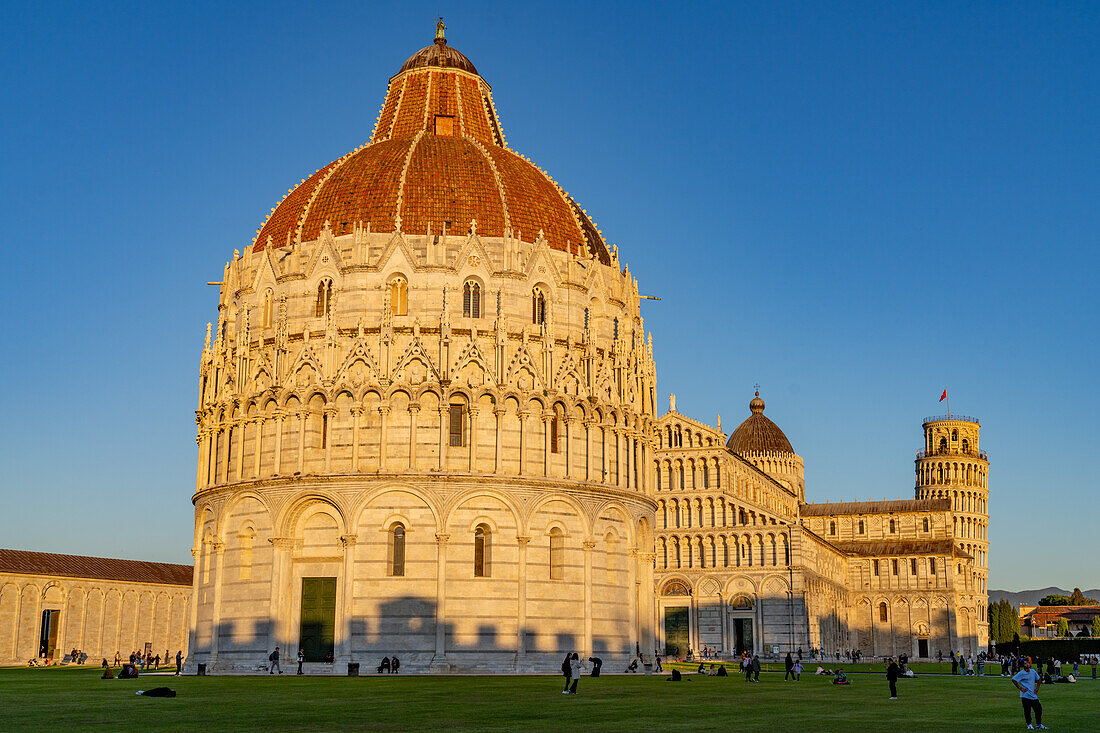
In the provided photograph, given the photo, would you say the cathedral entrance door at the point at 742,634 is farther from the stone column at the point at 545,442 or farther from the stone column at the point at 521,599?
the stone column at the point at 545,442

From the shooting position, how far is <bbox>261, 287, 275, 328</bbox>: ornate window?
203 ft

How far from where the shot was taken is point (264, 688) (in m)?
41.0

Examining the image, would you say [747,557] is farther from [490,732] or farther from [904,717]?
[490,732]

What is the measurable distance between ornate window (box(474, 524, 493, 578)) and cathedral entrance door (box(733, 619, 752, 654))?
49.1 metres

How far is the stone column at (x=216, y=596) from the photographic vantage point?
58.2 m

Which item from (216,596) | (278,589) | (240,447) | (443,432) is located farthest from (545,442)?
(216,596)

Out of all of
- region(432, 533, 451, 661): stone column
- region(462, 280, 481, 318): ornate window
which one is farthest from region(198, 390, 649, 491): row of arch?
region(462, 280, 481, 318): ornate window

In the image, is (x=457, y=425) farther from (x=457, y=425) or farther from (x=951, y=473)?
(x=951, y=473)

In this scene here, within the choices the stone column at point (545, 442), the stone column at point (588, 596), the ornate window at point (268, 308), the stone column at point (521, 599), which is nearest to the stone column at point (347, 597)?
the stone column at point (521, 599)

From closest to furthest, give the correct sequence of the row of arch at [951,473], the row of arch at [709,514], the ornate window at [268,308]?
the ornate window at [268,308], the row of arch at [709,514], the row of arch at [951,473]

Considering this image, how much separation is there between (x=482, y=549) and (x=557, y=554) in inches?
151

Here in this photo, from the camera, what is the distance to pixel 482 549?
56.8 m

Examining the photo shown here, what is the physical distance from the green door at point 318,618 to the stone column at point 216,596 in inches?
188

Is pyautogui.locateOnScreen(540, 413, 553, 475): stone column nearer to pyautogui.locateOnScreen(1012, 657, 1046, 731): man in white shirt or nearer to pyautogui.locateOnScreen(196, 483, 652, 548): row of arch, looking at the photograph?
pyautogui.locateOnScreen(196, 483, 652, 548): row of arch
